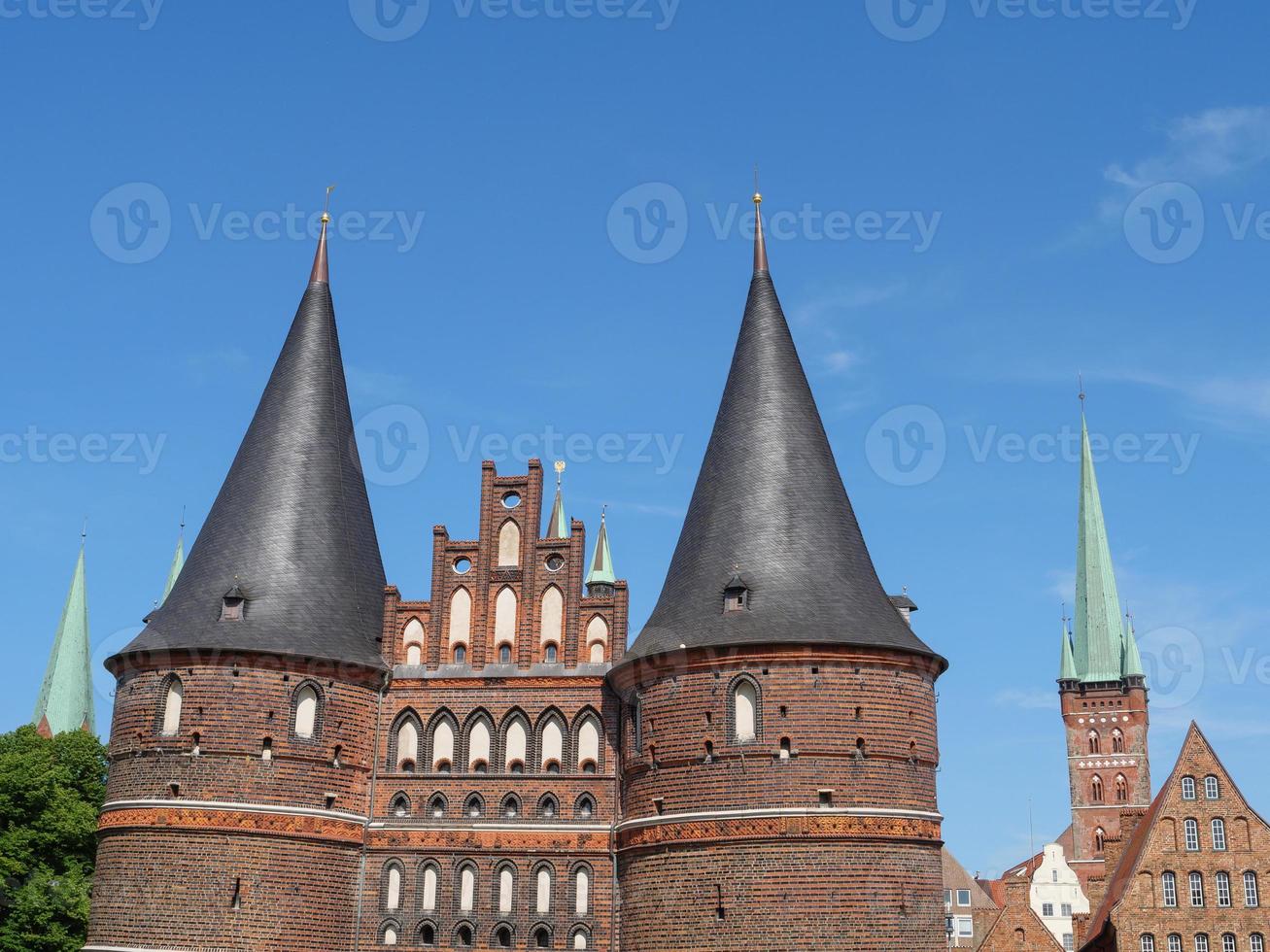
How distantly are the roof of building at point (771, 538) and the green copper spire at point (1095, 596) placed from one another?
72.0m

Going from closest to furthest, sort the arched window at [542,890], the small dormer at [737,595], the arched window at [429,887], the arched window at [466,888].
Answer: the small dormer at [737,595], the arched window at [542,890], the arched window at [466,888], the arched window at [429,887]

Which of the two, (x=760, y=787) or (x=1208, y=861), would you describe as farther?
(x=1208, y=861)

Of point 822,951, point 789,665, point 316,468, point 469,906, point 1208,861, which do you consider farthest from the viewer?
point 1208,861

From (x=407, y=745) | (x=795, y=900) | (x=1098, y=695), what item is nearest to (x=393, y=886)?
(x=407, y=745)

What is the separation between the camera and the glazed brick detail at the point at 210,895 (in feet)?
89.1

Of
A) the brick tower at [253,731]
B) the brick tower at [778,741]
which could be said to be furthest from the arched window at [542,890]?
the brick tower at [253,731]

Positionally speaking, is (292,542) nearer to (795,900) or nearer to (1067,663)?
(795,900)

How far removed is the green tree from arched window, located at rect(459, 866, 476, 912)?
1427 centimetres

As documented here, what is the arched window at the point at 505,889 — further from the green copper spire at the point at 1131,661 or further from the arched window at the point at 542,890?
the green copper spire at the point at 1131,661

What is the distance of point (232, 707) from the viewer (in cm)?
2834

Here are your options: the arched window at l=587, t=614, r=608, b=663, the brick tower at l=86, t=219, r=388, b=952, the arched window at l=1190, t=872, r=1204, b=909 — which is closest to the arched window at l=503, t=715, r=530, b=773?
the arched window at l=587, t=614, r=608, b=663

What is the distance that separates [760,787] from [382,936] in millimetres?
8404

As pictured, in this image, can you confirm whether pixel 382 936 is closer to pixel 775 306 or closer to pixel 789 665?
pixel 789 665

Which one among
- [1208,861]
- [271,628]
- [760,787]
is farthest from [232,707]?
[1208,861]
